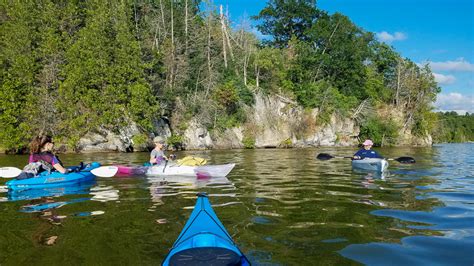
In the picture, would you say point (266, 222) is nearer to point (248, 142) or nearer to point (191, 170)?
point (191, 170)

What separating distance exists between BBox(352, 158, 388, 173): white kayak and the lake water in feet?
6.85

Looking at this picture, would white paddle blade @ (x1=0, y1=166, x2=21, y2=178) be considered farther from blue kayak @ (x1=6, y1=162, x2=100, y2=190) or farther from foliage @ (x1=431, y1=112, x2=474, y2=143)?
foliage @ (x1=431, y1=112, x2=474, y2=143)

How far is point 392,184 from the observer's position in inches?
396

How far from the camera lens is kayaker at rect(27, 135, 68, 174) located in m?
9.56

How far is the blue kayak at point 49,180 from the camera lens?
30.2 feet

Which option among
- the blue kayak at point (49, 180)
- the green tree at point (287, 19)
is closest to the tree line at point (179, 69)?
the green tree at point (287, 19)

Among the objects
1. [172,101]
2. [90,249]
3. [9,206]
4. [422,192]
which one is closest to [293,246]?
[90,249]

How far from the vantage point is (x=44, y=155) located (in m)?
9.98

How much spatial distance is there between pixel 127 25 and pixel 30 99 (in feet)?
34.6

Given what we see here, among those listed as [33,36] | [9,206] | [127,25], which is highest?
[127,25]

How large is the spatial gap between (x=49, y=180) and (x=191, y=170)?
410 cm

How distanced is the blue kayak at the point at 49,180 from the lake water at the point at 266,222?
36 centimetres

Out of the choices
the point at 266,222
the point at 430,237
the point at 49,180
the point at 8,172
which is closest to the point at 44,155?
the point at 49,180

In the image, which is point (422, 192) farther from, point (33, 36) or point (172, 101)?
point (33, 36)
